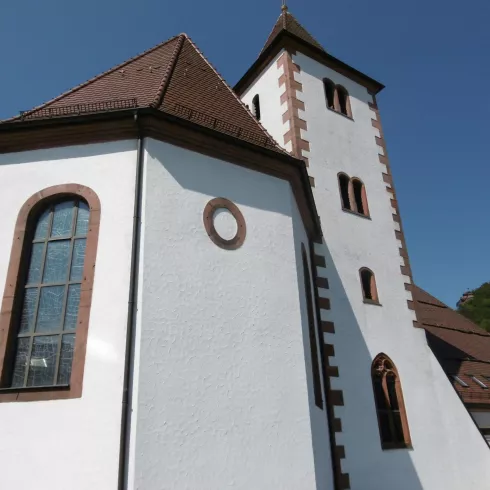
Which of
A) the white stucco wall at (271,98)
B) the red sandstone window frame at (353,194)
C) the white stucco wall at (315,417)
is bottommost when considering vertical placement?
the white stucco wall at (315,417)

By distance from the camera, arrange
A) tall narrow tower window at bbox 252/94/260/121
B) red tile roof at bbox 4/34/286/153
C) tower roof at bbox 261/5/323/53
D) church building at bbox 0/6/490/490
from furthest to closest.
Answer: tower roof at bbox 261/5/323/53, tall narrow tower window at bbox 252/94/260/121, red tile roof at bbox 4/34/286/153, church building at bbox 0/6/490/490

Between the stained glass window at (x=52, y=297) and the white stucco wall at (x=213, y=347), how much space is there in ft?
3.35

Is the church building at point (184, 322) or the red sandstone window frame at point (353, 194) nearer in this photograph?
the church building at point (184, 322)

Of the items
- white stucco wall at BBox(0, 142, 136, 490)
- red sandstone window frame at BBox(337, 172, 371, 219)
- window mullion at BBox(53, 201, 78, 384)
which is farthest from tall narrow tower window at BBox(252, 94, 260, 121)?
window mullion at BBox(53, 201, 78, 384)

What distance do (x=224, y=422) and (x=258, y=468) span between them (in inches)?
30.1

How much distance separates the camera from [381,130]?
1488 centimetres

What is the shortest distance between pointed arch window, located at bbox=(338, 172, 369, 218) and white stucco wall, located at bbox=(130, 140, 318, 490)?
4.89 metres

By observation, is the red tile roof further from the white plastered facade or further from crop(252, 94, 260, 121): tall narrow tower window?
crop(252, 94, 260, 121): tall narrow tower window

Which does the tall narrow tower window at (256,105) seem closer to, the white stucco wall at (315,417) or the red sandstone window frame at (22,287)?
the white stucco wall at (315,417)

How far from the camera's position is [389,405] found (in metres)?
10.5

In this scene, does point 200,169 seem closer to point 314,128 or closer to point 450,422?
point 314,128

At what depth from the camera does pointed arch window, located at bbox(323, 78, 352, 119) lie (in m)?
14.1

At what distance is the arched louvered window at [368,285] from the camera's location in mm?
11578

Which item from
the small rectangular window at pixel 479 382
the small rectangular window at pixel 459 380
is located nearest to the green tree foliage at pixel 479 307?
the small rectangular window at pixel 479 382
